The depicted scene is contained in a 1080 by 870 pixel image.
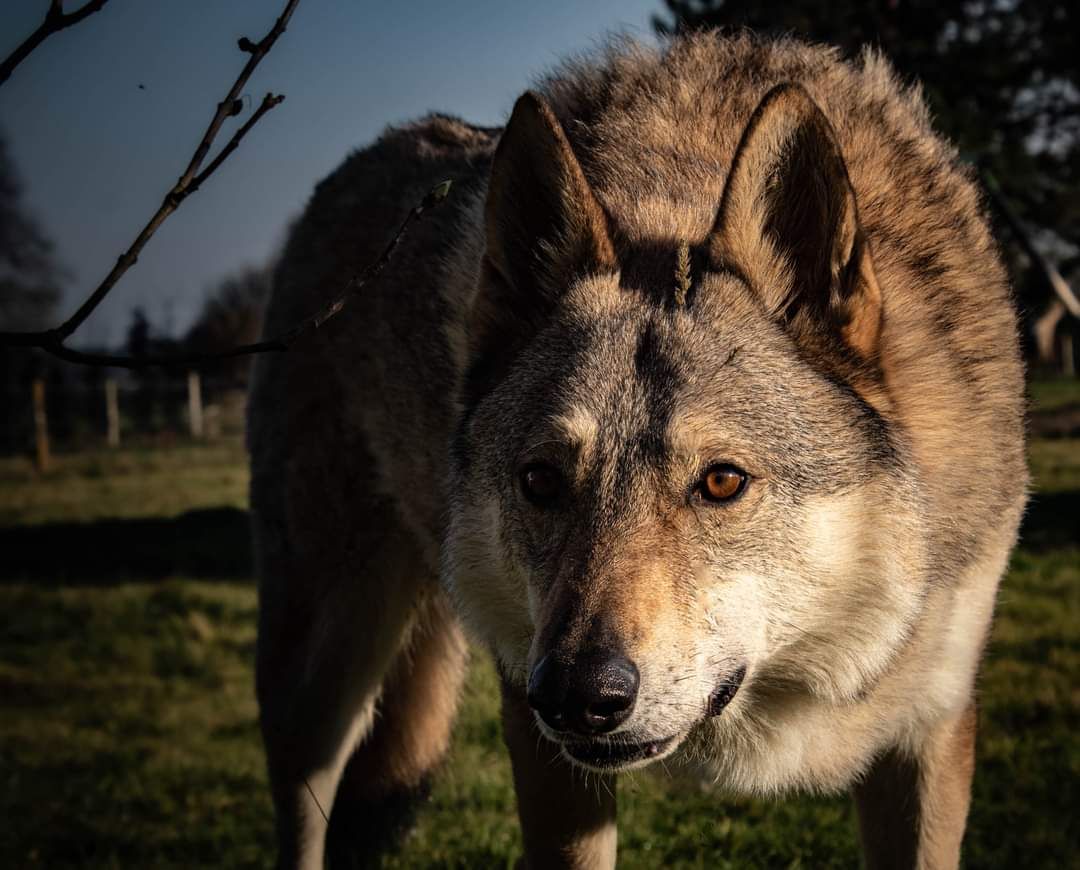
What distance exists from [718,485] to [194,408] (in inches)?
882

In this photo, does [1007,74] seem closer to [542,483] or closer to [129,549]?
[129,549]

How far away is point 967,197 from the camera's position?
10.1ft

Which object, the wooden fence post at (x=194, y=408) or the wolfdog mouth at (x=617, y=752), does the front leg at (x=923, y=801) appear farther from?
the wooden fence post at (x=194, y=408)

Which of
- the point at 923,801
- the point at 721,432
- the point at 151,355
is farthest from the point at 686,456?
the point at 923,801

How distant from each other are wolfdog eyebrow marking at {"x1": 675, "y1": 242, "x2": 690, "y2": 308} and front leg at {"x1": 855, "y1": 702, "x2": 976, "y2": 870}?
1.43 metres

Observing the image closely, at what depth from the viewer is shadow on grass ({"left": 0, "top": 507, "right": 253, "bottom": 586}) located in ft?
33.9

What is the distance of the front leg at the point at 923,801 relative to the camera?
300cm

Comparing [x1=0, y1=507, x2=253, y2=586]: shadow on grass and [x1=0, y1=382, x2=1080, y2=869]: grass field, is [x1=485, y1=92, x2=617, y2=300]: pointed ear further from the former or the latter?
[x1=0, y1=507, x2=253, y2=586]: shadow on grass

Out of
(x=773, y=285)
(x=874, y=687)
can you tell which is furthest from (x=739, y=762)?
(x=773, y=285)

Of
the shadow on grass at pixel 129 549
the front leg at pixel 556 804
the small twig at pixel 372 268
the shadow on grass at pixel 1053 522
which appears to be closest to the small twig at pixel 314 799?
the front leg at pixel 556 804

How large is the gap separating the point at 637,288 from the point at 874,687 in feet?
3.82

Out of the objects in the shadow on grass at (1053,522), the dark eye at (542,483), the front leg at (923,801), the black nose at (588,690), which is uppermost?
the dark eye at (542,483)

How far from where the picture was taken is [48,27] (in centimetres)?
139

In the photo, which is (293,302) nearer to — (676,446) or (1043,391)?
(676,446)
